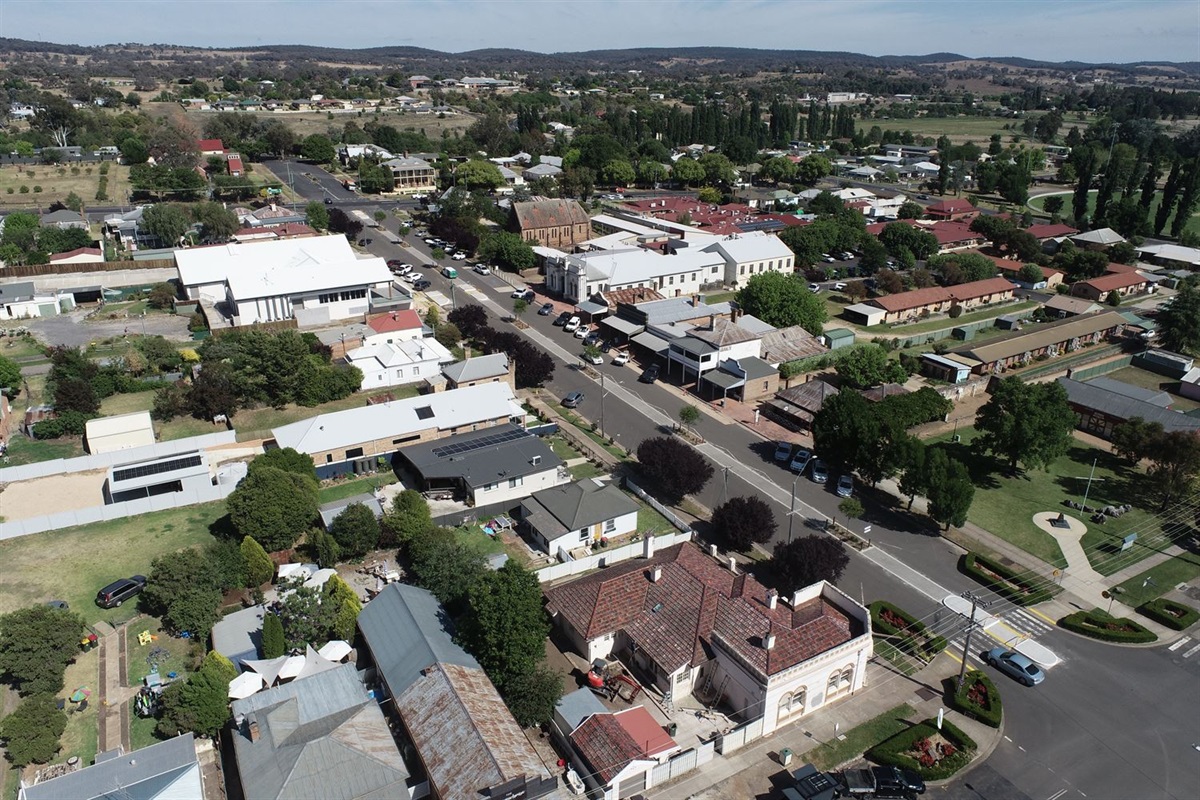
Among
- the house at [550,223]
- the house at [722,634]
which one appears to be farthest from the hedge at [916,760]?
the house at [550,223]

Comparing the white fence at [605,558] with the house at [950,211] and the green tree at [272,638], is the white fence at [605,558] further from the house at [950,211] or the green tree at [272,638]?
the house at [950,211]

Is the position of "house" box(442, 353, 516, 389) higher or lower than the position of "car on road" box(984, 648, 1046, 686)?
higher

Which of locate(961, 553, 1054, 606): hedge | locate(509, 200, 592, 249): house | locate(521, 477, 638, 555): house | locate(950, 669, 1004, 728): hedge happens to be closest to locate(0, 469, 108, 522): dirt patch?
locate(521, 477, 638, 555): house

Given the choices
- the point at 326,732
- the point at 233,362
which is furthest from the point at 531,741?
the point at 233,362

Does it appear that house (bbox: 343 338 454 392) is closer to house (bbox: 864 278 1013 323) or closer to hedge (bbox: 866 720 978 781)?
hedge (bbox: 866 720 978 781)

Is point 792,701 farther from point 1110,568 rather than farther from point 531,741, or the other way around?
point 1110,568

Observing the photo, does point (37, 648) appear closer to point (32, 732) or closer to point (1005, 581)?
point (32, 732)
